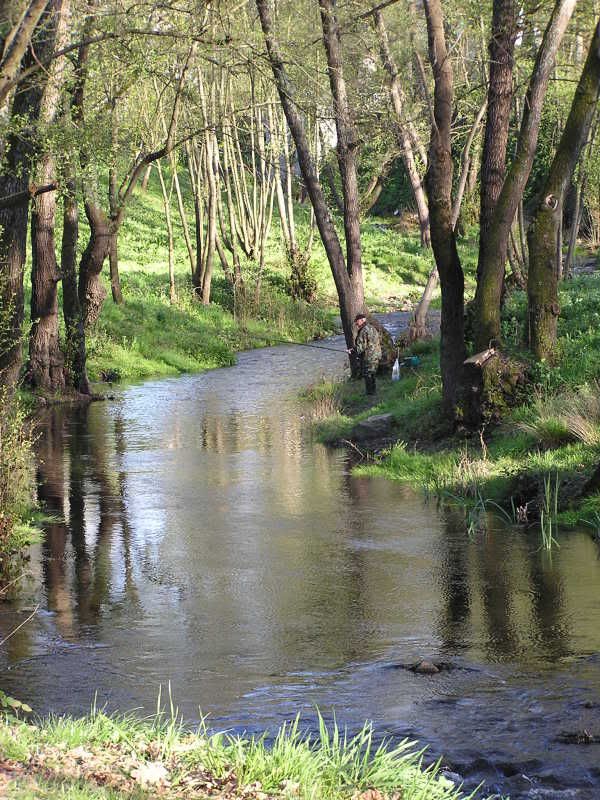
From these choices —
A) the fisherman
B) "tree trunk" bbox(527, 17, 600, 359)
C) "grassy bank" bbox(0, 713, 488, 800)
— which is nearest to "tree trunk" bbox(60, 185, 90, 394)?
the fisherman

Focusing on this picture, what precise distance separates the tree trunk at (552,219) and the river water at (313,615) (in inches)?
131

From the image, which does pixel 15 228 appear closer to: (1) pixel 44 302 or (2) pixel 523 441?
(2) pixel 523 441

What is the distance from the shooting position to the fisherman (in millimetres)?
20578

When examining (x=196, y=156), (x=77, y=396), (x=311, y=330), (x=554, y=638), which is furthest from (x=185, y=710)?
(x=196, y=156)

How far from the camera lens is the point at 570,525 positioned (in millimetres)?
11930

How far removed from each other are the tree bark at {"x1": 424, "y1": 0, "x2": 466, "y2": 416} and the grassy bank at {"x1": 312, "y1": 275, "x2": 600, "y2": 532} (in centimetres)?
81

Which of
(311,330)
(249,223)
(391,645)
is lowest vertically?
(391,645)

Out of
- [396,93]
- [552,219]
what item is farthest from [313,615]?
[396,93]

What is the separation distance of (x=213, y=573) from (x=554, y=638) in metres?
3.68

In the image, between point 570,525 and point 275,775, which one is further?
point 570,525

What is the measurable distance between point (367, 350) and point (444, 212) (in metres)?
4.80

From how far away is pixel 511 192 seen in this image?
15.3 meters

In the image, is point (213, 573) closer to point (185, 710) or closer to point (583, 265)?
point (185, 710)

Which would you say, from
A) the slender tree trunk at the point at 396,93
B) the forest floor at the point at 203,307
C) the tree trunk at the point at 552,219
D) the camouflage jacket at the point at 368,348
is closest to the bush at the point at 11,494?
the tree trunk at the point at 552,219
